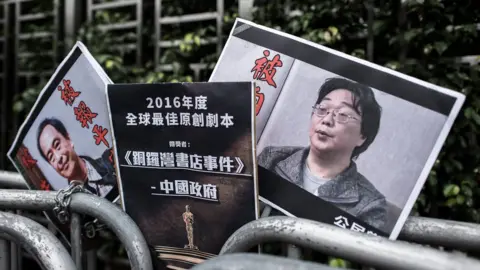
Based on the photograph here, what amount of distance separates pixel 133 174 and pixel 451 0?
6.88ft

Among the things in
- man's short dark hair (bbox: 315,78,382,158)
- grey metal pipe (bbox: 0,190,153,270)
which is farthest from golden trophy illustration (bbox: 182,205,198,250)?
man's short dark hair (bbox: 315,78,382,158)

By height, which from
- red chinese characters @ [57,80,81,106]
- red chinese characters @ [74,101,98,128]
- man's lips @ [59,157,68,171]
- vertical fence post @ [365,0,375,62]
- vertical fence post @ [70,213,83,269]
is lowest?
vertical fence post @ [70,213,83,269]

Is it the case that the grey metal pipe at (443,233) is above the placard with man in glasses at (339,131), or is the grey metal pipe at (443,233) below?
below

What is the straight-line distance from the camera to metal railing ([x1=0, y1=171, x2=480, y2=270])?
1.08m

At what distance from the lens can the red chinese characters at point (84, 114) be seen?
5.75 feet

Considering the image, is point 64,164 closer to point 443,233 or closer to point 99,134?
point 99,134

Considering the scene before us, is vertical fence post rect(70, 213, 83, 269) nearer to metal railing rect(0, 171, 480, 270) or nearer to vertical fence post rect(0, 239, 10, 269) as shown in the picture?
metal railing rect(0, 171, 480, 270)

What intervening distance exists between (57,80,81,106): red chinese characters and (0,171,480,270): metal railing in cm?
33

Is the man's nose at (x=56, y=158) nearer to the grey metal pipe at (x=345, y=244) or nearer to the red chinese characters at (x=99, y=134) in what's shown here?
the red chinese characters at (x=99, y=134)

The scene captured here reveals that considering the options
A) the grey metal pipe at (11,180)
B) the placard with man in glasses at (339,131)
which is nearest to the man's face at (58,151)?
the grey metal pipe at (11,180)

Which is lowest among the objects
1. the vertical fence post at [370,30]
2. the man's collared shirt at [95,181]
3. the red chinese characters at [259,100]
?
the man's collared shirt at [95,181]

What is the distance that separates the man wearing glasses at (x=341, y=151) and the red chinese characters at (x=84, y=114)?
73cm

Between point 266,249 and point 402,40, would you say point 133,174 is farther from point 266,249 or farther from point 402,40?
point 402,40

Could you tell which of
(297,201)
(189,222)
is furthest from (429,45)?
(189,222)
